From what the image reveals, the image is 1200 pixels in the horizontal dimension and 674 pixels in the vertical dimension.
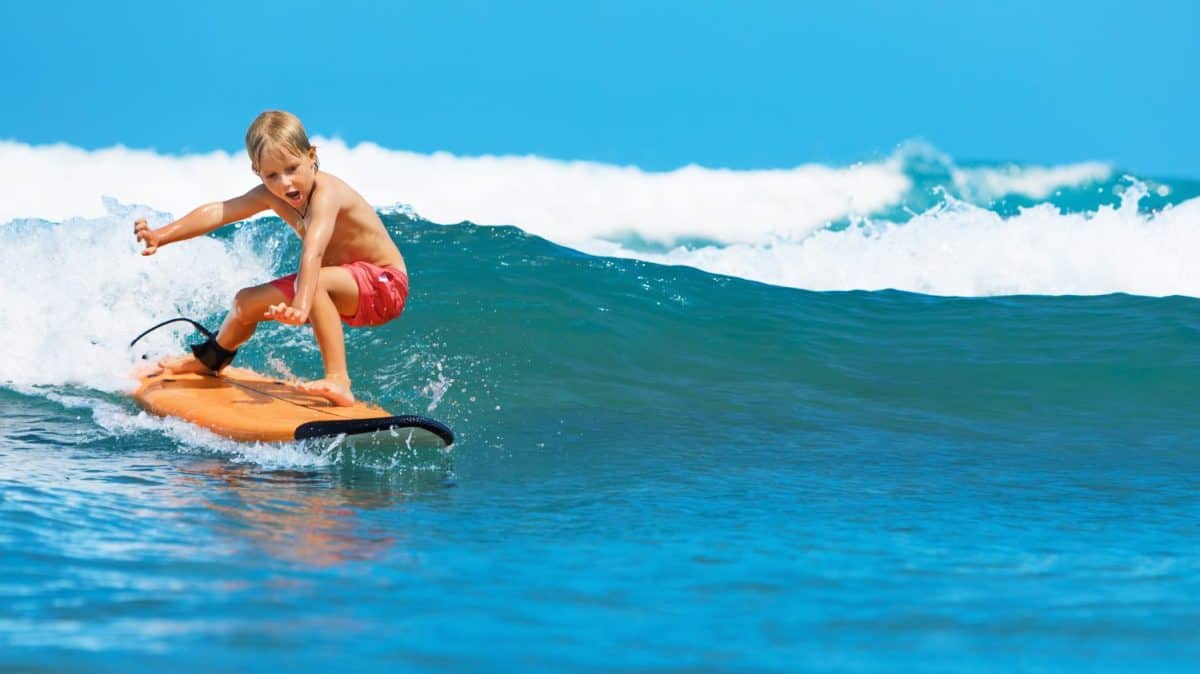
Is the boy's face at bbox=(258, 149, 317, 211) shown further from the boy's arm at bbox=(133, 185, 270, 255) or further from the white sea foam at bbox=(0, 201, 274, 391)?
the white sea foam at bbox=(0, 201, 274, 391)

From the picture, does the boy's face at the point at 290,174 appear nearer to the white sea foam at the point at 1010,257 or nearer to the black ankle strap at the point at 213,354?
the black ankle strap at the point at 213,354

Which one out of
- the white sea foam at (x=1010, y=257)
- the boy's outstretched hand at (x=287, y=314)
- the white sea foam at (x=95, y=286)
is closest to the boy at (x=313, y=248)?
the boy's outstretched hand at (x=287, y=314)

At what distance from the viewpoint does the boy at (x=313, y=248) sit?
4359 mm

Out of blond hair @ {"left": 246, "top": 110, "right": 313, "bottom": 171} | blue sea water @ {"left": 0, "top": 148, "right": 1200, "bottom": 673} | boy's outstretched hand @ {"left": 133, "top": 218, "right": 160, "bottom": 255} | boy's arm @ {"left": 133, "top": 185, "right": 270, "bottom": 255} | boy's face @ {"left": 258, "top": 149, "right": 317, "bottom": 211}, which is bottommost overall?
blue sea water @ {"left": 0, "top": 148, "right": 1200, "bottom": 673}

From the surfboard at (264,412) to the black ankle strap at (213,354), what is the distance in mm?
65

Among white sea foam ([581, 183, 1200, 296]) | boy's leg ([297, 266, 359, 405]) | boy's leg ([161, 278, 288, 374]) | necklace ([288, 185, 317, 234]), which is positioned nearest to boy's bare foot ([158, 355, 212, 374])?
boy's leg ([161, 278, 288, 374])

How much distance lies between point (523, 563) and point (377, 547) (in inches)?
15.5

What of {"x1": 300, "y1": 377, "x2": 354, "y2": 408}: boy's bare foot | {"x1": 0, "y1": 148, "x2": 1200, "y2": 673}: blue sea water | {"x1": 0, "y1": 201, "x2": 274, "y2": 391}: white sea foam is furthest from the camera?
{"x1": 0, "y1": 201, "x2": 274, "y2": 391}: white sea foam

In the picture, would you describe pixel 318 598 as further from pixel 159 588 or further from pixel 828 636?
pixel 828 636

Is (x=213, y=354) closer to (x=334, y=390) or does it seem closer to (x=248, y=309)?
(x=248, y=309)

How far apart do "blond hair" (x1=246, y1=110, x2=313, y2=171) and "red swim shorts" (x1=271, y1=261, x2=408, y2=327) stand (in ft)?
1.89

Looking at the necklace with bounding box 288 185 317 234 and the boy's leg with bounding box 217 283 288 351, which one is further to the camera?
the boy's leg with bounding box 217 283 288 351

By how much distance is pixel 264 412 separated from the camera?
4.69 m

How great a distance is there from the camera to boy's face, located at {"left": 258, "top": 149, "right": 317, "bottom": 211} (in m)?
4.36
